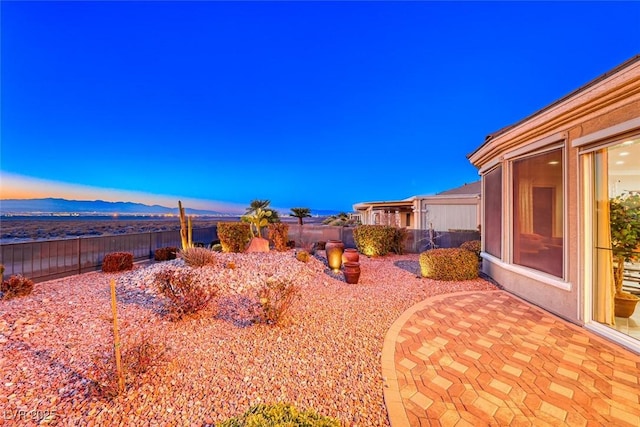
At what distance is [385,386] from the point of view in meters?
2.38

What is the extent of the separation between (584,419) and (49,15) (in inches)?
617

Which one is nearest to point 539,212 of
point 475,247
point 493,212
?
point 493,212

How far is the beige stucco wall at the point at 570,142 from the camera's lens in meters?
3.03

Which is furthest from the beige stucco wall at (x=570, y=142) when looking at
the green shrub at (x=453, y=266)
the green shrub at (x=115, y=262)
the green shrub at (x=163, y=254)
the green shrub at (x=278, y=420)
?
the green shrub at (x=115, y=262)

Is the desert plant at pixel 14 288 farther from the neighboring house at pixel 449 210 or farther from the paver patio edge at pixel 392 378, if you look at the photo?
the neighboring house at pixel 449 210

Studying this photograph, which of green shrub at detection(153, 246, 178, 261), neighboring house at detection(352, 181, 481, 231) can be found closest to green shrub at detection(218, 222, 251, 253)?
green shrub at detection(153, 246, 178, 261)

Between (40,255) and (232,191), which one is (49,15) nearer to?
(40,255)

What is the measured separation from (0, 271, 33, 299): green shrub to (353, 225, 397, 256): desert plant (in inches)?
380

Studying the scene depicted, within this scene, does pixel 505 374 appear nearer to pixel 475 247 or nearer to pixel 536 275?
pixel 536 275

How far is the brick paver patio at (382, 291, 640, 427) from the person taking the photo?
203 centimetres

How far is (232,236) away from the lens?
9047mm

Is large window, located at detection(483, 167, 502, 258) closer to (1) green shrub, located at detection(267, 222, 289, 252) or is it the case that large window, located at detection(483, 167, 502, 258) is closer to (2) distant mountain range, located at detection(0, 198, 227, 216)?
(1) green shrub, located at detection(267, 222, 289, 252)

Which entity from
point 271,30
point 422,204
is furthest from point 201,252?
point 271,30

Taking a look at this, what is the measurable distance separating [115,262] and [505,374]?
9806 mm
